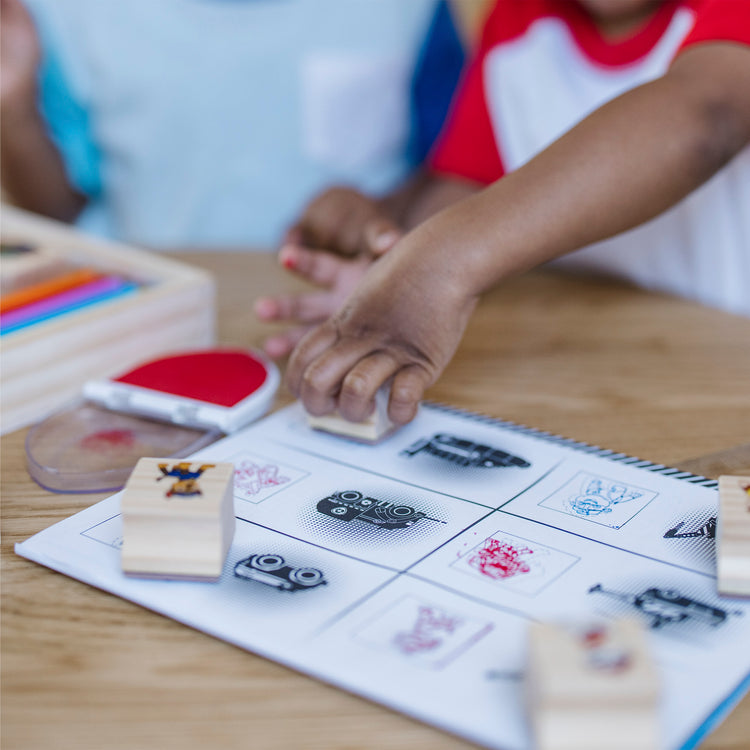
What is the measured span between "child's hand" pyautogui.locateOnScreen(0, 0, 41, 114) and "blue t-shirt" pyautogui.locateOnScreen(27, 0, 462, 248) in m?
0.17

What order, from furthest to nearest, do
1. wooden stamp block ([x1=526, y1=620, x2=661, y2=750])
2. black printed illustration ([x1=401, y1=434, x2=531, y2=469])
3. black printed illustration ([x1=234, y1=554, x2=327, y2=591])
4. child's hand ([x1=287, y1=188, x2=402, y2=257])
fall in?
child's hand ([x1=287, y1=188, x2=402, y2=257]), black printed illustration ([x1=401, y1=434, x2=531, y2=469]), black printed illustration ([x1=234, y1=554, x2=327, y2=591]), wooden stamp block ([x1=526, y1=620, x2=661, y2=750])

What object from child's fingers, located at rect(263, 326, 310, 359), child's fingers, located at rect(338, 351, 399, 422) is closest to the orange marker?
child's fingers, located at rect(263, 326, 310, 359)

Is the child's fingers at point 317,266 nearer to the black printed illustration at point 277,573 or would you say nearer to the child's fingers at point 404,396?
the child's fingers at point 404,396

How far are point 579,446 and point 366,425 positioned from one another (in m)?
0.12

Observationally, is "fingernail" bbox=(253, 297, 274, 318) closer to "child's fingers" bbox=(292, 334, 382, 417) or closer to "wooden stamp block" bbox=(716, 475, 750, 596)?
"child's fingers" bbox=(292, 334, 382, 417)

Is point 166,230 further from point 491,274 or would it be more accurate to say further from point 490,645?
point 490,645

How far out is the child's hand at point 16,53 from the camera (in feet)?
3.00

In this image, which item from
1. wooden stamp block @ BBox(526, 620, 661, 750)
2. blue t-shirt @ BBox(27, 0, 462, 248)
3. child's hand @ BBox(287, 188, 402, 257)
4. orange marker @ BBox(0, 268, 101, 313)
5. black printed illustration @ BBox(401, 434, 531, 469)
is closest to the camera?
wooden stamp block @ BBox(526, 620, 661, 750)

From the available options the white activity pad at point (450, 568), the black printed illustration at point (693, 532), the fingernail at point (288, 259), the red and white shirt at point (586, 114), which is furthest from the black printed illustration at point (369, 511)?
the red and white shirt at point (586, 114)

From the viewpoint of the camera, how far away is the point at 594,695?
256 millimetres

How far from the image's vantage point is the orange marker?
0.57 meters

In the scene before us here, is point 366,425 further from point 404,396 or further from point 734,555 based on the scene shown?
point 734,555

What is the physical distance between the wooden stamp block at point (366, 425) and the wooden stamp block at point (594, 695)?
0.73 feet

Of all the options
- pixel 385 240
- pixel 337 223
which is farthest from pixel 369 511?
pixel 337 223
